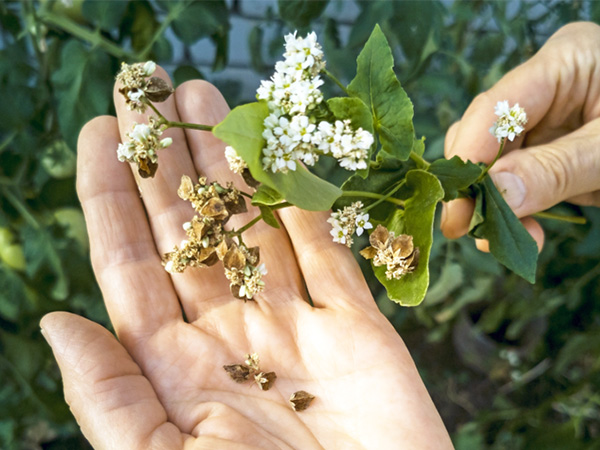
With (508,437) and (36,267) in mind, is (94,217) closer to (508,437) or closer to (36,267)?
(36,267)

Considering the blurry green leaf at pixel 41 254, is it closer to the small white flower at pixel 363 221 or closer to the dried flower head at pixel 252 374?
the dried flower head at pixel 252 374

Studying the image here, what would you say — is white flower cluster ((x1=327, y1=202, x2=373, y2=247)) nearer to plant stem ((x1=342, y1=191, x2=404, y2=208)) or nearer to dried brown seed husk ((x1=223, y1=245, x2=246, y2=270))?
plant stem ((x1=342, y1=191, x2=404, y2=208))

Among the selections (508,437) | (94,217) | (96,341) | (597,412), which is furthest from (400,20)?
(597,412)

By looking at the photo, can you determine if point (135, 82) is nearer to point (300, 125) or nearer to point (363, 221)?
point (300, 125)

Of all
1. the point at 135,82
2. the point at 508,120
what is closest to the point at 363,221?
the point at 508,120

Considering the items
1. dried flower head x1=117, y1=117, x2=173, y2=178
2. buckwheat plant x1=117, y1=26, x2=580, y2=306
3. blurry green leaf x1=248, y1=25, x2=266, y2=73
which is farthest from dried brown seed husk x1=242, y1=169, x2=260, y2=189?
blurry green leaf x1=248, y1=25, x2=266, y2=73

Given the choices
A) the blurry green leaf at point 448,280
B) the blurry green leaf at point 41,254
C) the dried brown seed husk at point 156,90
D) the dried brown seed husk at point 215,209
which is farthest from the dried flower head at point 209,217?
the blurry green leaf at point 448,280
